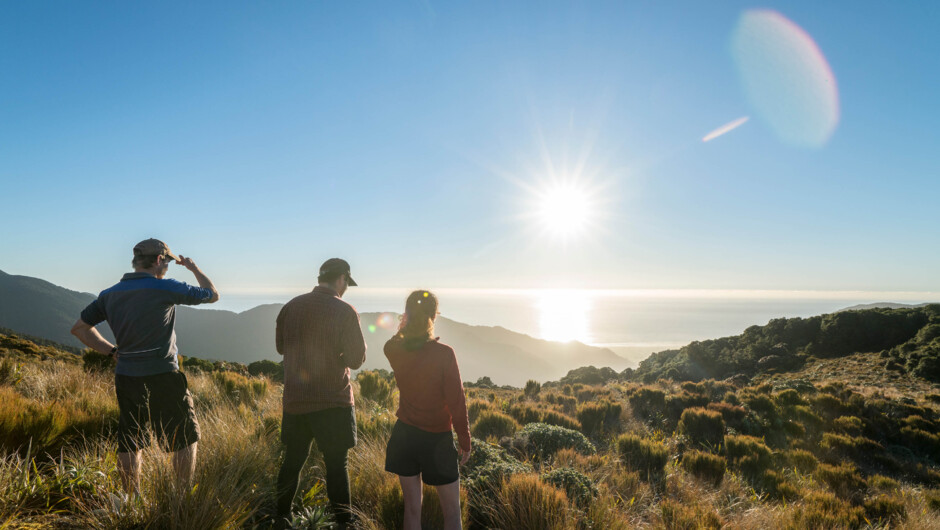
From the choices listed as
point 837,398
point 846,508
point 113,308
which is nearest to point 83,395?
point 113,308

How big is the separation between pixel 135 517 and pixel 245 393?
5647mm

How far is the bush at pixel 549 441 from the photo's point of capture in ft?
21.4

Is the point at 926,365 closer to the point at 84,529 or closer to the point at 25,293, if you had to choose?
the point at 84,529

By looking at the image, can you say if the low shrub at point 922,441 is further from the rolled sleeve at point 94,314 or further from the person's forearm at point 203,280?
the rolled sleeve at point 94,314

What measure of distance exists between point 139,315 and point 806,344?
35281 millimetres

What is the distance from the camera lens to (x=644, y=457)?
6.67 metres

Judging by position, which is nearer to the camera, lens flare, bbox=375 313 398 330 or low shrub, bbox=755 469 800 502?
lens flare, bbox=375 313 398 330

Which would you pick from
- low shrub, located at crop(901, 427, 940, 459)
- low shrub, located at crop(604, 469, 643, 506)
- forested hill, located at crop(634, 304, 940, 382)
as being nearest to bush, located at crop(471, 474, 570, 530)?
low shrub, located at crop(604, 469, 643, 506)

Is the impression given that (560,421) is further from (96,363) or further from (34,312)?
(34,312)

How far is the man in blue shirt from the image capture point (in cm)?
288

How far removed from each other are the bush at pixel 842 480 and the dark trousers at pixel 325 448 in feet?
27.3

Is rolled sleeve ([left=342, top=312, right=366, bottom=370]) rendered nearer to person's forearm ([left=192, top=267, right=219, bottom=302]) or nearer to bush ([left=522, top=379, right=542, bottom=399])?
person's forearm ([left=192, top=267, right=219, bottom=302])

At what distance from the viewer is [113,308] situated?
2.83m

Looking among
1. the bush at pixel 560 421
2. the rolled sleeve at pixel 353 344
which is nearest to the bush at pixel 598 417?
the bush at pixel 560 421
